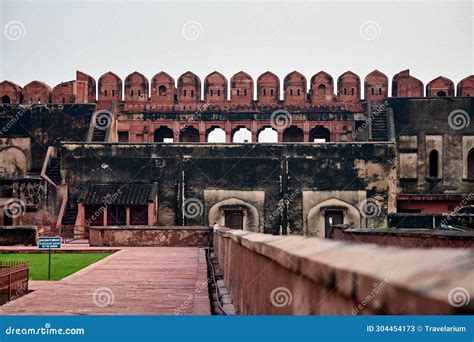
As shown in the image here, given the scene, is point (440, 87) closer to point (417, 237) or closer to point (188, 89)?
point (188, 89)

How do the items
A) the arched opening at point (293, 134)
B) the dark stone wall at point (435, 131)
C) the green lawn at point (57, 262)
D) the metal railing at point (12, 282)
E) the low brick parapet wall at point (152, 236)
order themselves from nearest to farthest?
the metal railing at point (12, 282) → the green lawn at point (57, 262) → the low brick parapet wall at point (152, 236) → the dark stone wall at point (435, 131) → the arched opening at point (293, 134)

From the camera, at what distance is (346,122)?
2744cm

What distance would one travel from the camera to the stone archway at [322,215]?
2178 cm

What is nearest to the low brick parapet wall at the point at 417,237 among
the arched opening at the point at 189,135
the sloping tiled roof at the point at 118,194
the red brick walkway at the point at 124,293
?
the red brick walkway at the point at 124,293

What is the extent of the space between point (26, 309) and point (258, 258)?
250 centimetres

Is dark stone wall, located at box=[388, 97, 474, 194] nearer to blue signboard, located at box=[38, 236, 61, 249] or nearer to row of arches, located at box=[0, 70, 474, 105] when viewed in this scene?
row of arches, located at box=[0, 70, 474, 105]

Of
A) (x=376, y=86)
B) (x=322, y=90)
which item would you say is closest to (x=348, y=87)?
(x=322, y=90)

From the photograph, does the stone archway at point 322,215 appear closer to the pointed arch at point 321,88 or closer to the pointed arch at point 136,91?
the pointed arch at point 321,88

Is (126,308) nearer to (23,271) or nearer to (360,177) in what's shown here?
(23,271)

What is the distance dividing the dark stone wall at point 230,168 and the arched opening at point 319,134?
6089mm

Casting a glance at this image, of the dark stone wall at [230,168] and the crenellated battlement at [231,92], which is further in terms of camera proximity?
the crenellated battlement at [231,92]

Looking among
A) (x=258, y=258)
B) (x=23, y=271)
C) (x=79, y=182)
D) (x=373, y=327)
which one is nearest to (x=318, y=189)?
(x=79, y=182)

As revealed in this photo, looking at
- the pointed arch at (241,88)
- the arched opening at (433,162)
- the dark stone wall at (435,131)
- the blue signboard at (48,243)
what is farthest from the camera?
the pointed arch at (241,88)

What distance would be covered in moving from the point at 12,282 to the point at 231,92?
70.6 feet
